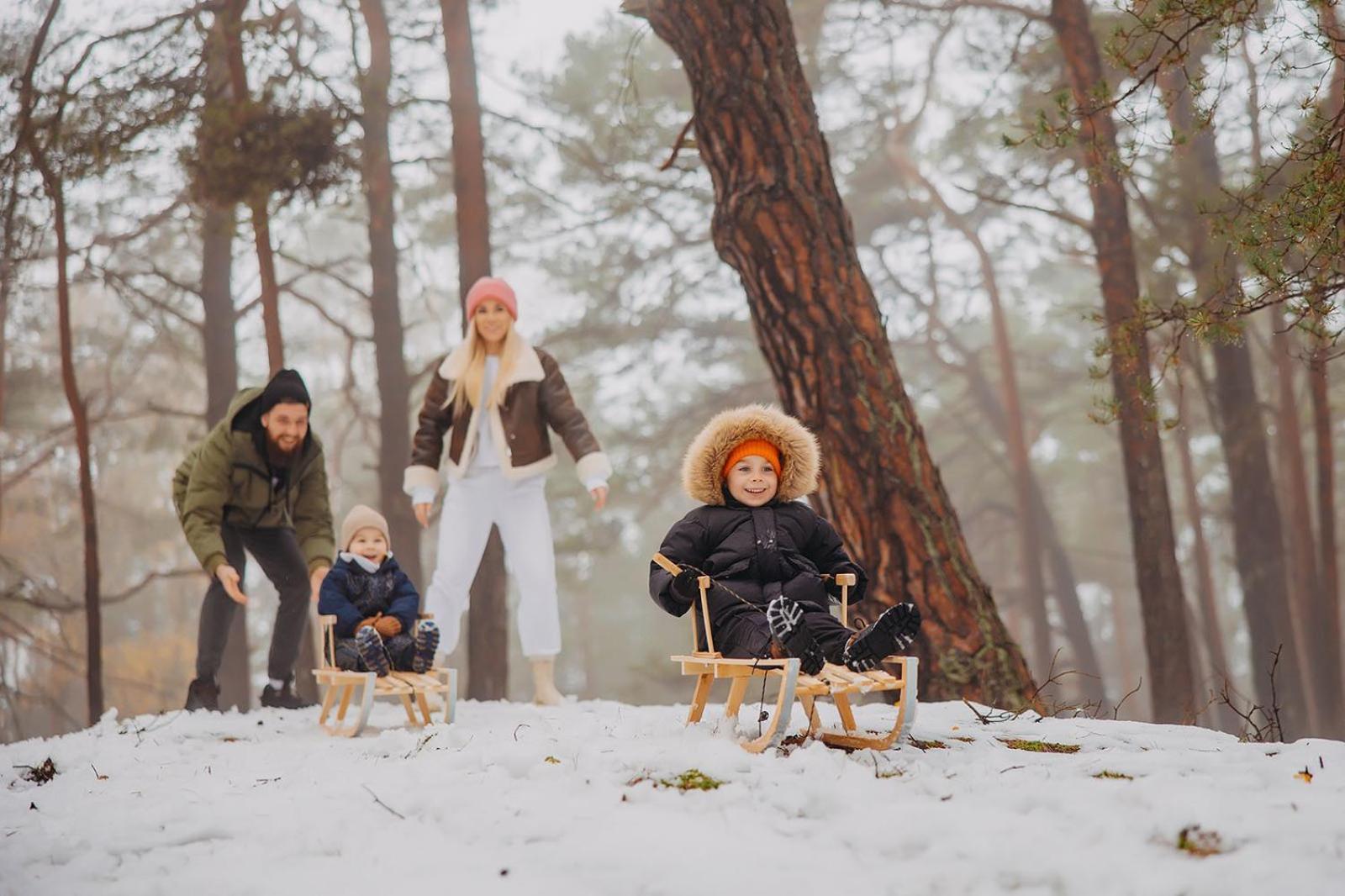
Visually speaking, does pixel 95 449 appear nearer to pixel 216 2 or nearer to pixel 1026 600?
pixel 216 2

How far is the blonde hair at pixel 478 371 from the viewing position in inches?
247

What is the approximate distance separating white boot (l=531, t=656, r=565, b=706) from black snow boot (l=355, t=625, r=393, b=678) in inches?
53.7

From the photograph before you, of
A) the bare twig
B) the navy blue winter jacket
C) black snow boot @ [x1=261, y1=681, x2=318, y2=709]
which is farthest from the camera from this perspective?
black snow boot @ [x1=261, y1=681, x2=318, y2=709]

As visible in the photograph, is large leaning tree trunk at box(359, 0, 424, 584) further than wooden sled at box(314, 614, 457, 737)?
Yes

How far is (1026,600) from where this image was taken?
17.5 meters

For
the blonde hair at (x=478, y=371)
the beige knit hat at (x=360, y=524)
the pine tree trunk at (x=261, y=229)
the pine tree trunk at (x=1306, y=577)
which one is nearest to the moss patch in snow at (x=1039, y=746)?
the beige knit hat at (x=360, y=524)

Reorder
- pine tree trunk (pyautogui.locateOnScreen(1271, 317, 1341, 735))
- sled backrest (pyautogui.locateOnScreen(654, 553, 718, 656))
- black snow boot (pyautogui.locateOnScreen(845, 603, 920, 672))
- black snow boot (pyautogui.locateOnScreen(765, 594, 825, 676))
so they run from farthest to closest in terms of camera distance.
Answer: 1. pine tree trunk (pyautogui.locateOnScreen(1271, 317, 1341, 735))
2. sled backrest (pyautogui.locateOnScreen(654, 553, 718, 656))
3. black snow boot (pyautogui.locateOnScreen(765, 594, 825, 676))
4. black snow boot (pyautogui.locateOnScreen(845, 603, 920, 672))

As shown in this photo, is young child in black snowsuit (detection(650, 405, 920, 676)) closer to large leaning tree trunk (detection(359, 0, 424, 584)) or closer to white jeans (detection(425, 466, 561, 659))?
white jeans (detection(425, 466, 561, 659))

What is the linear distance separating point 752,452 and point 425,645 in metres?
1.99

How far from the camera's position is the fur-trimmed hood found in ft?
14.2

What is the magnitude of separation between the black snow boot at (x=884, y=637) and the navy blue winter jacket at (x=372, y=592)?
2.72 metres

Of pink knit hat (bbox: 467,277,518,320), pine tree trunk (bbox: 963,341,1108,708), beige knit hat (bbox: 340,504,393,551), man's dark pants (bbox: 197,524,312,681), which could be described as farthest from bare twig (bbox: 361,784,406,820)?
pine tree trunk (bbox: 963,341,1108,708)

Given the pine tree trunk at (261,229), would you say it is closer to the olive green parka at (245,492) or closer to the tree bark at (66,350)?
the tree bark at (66,350)

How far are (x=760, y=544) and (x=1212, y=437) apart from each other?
2199cm
